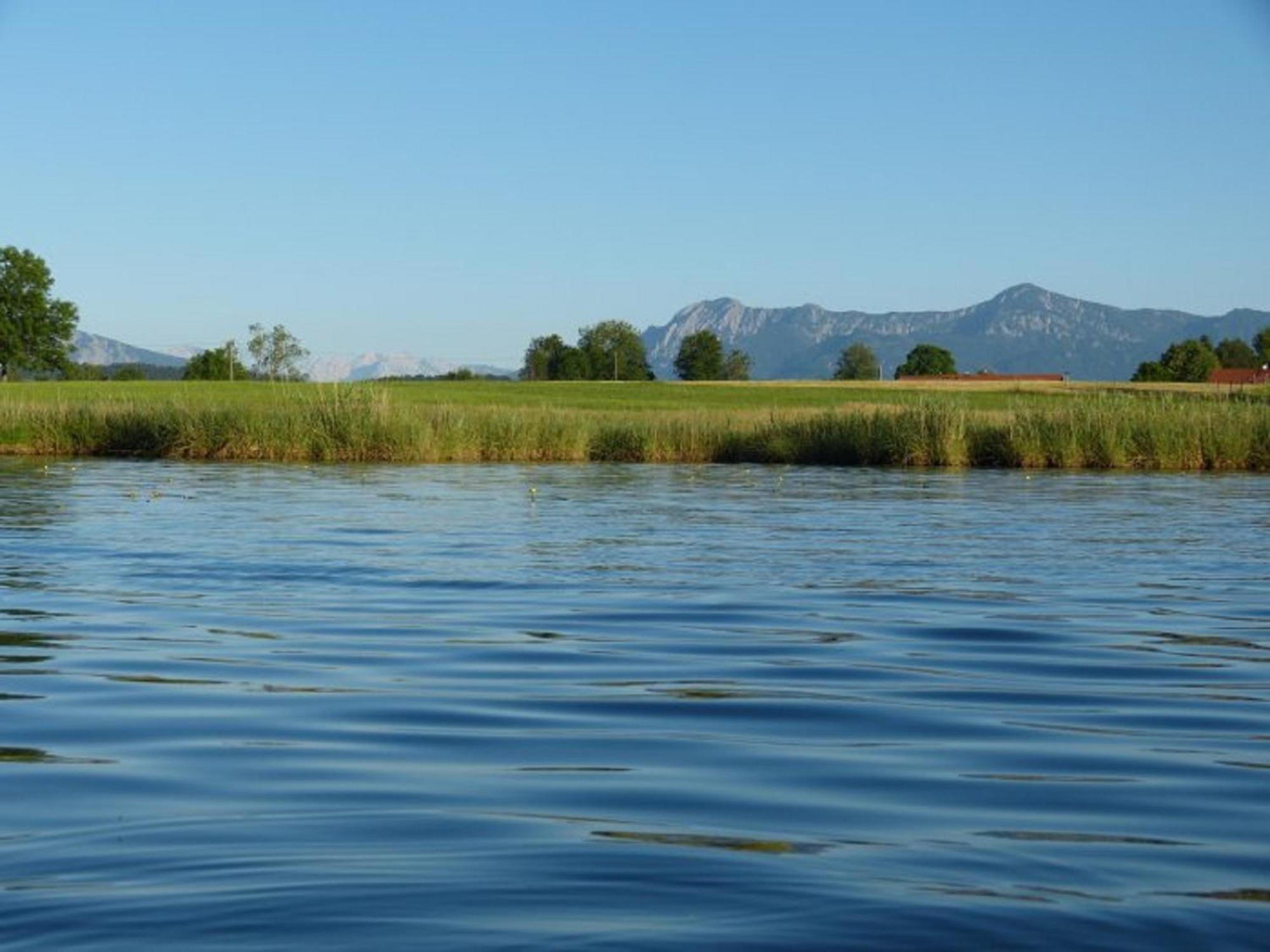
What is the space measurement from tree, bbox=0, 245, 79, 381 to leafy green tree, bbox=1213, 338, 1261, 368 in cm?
9661

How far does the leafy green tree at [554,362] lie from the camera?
16325cm

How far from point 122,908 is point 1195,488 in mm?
23819

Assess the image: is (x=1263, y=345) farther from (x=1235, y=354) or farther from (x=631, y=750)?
(x=631, y=750)

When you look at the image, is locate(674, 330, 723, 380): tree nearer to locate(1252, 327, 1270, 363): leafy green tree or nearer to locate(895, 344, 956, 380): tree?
locate(895, 344, 956, 380): tree

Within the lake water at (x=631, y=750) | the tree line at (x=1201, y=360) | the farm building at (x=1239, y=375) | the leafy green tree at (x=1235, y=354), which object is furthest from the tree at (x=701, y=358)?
the lake water at (x=631, y=750)

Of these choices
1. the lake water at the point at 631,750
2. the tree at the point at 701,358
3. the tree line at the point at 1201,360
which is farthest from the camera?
Result: the tree at the point at 701,358

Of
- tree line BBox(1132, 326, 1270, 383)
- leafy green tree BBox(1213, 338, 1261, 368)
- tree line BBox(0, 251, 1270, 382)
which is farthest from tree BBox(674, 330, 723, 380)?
leafy green tree BBox(1213, 338, 1261, 368)

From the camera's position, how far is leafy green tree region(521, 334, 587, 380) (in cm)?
16325

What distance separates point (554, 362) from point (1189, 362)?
56.7m

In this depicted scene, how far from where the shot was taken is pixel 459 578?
12461 mm

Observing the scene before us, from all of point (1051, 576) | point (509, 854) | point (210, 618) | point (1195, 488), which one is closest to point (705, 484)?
point (1195, 488)

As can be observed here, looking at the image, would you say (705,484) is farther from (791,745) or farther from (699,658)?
(791,745)

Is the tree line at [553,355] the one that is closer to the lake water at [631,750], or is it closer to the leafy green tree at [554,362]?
the leafy green tree at [554,362]

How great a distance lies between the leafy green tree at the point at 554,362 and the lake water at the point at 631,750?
149001 mm
